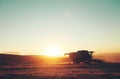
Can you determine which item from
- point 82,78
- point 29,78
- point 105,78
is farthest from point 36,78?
point 105,78

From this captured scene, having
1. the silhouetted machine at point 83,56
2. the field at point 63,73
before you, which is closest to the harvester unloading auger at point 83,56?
the silhouetted machine at point 83,56

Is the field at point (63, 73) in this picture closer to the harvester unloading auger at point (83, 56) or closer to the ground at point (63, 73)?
the ground at point (63, 73)

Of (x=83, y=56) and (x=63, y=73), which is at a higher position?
(x=83, y=56)

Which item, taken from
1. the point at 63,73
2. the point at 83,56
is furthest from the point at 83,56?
the point at 63,73

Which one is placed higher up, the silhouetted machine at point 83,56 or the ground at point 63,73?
the silhouetted machine at point 83,56

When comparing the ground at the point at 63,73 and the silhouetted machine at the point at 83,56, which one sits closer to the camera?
the ground at the point at 63,73

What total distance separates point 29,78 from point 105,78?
6974 millimetres

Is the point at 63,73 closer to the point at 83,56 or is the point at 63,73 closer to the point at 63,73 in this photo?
the point at 63,73

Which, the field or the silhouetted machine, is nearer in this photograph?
the field

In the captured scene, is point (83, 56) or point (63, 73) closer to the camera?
point (63, 73)

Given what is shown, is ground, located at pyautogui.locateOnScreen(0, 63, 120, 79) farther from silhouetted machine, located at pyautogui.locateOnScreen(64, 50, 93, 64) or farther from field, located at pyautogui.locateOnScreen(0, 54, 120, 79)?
silhouetted machine, located at pyautogui.locateOnScreen(64, 50, 93, 64)

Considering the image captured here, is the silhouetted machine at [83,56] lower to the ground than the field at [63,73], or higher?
higher

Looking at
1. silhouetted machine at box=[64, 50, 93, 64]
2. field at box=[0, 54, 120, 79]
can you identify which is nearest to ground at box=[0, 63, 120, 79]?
field at box=[0, 54, 120, 79]

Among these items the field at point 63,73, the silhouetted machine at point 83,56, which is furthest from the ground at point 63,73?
the silhouetted machine at point 83,56
